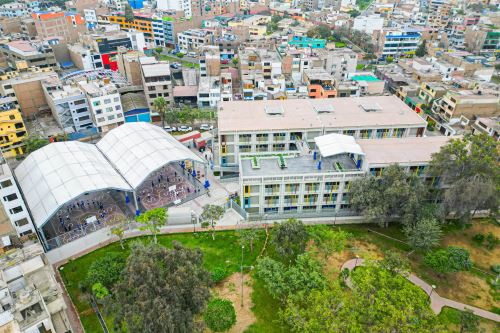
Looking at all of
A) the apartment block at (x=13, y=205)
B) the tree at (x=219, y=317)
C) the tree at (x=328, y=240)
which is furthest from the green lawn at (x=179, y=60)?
the tree at (x=219, y=317)

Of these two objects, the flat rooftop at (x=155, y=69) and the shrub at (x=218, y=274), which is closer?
the shrub at (x=218, y=274)

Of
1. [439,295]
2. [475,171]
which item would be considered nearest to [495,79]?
[475,171]

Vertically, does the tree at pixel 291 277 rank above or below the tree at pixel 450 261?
above

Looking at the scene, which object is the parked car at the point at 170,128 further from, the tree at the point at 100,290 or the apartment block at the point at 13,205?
the tree at the point at 100,290

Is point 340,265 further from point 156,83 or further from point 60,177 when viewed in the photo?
point 156,83

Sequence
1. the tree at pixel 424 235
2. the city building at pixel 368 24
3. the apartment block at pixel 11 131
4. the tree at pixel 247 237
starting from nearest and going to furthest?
the tree at pixel 424 235, the tree at pixel 247 237, the apartment block at pixel 11 131, the city building at pixel 368 24

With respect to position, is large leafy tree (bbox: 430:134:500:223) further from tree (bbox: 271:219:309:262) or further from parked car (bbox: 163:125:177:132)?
parked car (bbox: 163:125:177:132)
